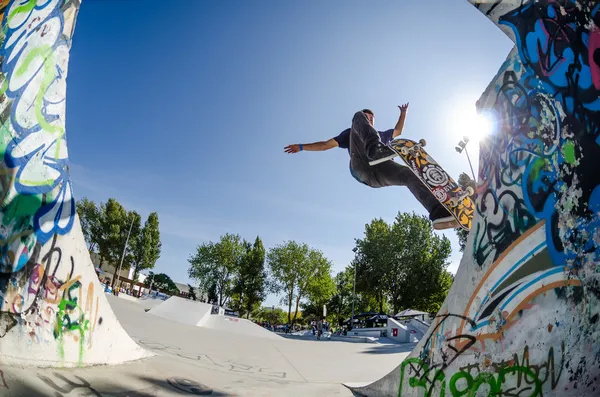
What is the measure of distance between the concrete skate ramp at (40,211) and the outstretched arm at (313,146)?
3490mm

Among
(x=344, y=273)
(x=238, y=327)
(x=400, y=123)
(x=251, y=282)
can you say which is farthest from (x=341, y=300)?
(x=400, y=123)

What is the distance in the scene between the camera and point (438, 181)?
4934 millimetres

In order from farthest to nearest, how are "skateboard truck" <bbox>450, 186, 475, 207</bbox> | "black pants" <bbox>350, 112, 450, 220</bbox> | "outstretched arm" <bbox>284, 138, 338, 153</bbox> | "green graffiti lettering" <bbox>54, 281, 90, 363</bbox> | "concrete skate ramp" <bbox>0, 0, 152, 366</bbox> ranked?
"outstretched arm" <bbox>284, 138, 338, 153</bbox>, "black pants" <bbox>350, 112, 450, 220</bbox>, "skateboard truck" <bbox>450, 186, 475, 207</bbox>, "green graffiti lettering" <bbox>54, 281, 90, 363</bbox>, "concrete skate ramp" <bbox>0, 0, 152, 366</bbox>

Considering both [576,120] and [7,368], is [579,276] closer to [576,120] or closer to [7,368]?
[576,120]

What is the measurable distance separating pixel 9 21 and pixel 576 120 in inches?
202

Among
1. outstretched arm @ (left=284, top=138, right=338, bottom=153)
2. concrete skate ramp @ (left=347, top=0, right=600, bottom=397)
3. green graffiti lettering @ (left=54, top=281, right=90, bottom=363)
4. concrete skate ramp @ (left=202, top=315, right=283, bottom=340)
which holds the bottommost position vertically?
concrete skate ramp @ (left=202, top=315, right=283, bottom=340)

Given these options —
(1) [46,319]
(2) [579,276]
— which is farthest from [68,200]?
(2) [579,276]

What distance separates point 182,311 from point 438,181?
57.8 feet

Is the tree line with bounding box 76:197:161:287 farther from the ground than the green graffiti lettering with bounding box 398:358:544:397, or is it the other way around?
the tree line with bounding box 76:197:161:287

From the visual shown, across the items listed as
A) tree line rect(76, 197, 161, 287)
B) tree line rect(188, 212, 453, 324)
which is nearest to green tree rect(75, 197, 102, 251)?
tree line rect(76, 197, 161, 287)

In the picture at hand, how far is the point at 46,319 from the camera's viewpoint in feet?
10.4

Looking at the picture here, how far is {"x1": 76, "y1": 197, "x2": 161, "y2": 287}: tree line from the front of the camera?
1967 inches

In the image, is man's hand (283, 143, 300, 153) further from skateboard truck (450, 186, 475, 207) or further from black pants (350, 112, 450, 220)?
skateboard truck (450, 186, 475, 207)

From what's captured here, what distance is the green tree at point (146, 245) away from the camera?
51.7 m
